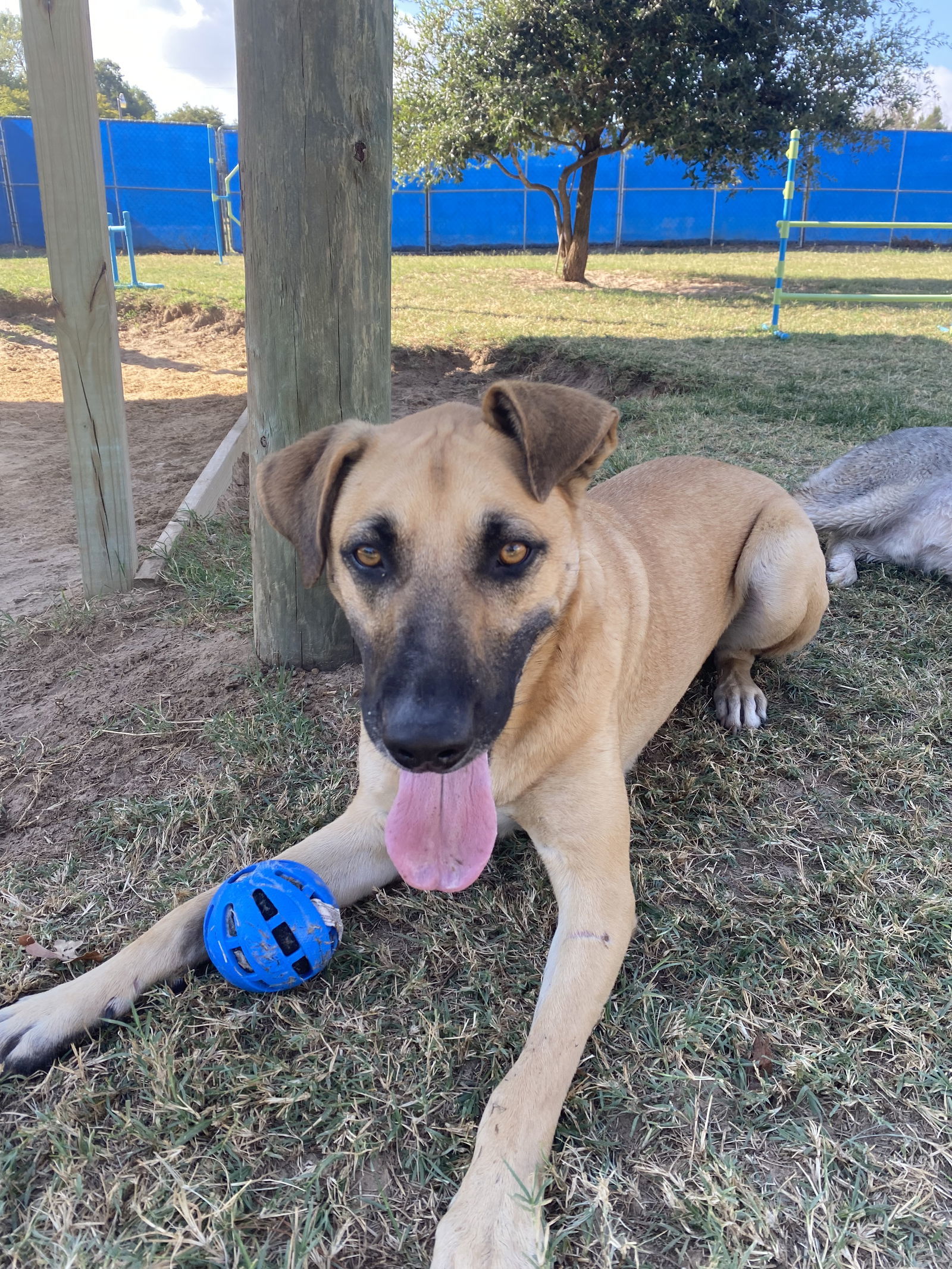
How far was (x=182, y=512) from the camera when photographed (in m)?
4.92

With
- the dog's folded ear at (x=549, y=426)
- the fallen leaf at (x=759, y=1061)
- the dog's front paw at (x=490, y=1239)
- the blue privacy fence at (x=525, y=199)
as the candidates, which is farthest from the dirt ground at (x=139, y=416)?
the blue privacy fence at (x=525, y=199)

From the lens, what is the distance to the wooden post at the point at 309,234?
2889 millimetres

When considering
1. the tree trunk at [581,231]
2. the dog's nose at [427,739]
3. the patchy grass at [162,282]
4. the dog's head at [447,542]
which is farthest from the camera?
the tree trunk at [581,231]

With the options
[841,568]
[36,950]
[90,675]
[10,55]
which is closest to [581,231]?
[841,568]

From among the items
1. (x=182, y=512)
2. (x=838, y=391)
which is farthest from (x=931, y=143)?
(x=182, y=512)

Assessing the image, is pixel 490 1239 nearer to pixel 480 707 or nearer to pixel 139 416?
pixel 480 707

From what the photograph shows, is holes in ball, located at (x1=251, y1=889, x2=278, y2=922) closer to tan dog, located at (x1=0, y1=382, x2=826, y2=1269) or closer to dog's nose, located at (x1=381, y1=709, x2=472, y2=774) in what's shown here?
tan dog, located at (x1=0, y1=382, x2=826, y2=1269)

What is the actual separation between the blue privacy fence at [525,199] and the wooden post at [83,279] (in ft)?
67.9

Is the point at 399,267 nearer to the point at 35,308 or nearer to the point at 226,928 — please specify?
the point at 35,308

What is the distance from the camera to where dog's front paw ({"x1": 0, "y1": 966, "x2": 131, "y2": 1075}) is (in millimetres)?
1939

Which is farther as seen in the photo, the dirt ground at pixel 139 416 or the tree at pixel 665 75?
the tree at pixel 665 75

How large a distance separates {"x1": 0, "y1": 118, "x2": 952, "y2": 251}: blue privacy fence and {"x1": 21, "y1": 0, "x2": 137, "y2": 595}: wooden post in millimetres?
20691

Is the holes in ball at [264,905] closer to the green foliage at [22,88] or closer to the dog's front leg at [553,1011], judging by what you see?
the dog's front leg at [553,1011]

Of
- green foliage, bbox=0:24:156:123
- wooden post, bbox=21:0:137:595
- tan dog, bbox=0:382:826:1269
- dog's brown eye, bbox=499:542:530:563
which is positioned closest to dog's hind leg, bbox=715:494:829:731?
tan dog, bbox=0:382:826:1269
